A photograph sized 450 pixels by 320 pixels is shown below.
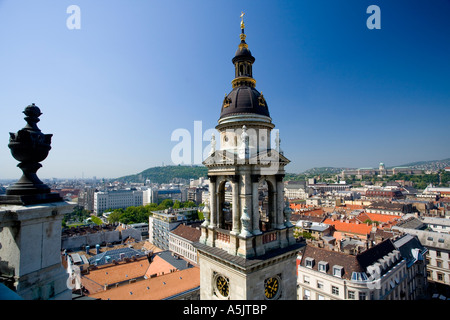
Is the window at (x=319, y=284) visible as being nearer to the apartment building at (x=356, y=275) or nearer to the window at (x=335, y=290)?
the apartment building at (x=356, y=275)

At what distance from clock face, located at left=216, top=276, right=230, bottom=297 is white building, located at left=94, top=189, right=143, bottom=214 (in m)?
154

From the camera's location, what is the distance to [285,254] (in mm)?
11891

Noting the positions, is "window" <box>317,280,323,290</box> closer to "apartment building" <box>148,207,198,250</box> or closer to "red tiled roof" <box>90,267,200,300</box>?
"red tiled roof" <box>90,267,200,300</box>

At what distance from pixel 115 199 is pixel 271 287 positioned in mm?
159615

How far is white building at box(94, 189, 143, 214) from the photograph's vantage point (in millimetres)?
143250

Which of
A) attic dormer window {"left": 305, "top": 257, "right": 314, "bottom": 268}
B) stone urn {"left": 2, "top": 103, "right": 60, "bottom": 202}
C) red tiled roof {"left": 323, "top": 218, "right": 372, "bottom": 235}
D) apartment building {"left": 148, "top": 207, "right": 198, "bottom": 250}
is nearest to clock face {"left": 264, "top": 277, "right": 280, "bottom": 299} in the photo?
stone urn {"left": 2, "top": 103, "right": 60, "bottom": 202}

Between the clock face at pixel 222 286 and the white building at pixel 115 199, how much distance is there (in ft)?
504

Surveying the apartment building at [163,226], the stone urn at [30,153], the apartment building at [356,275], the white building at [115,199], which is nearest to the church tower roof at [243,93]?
the stone urn at [30,153]

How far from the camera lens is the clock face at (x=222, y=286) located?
1145 cm

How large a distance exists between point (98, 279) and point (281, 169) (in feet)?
110

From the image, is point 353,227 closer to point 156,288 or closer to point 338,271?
Answer: point 338,271
